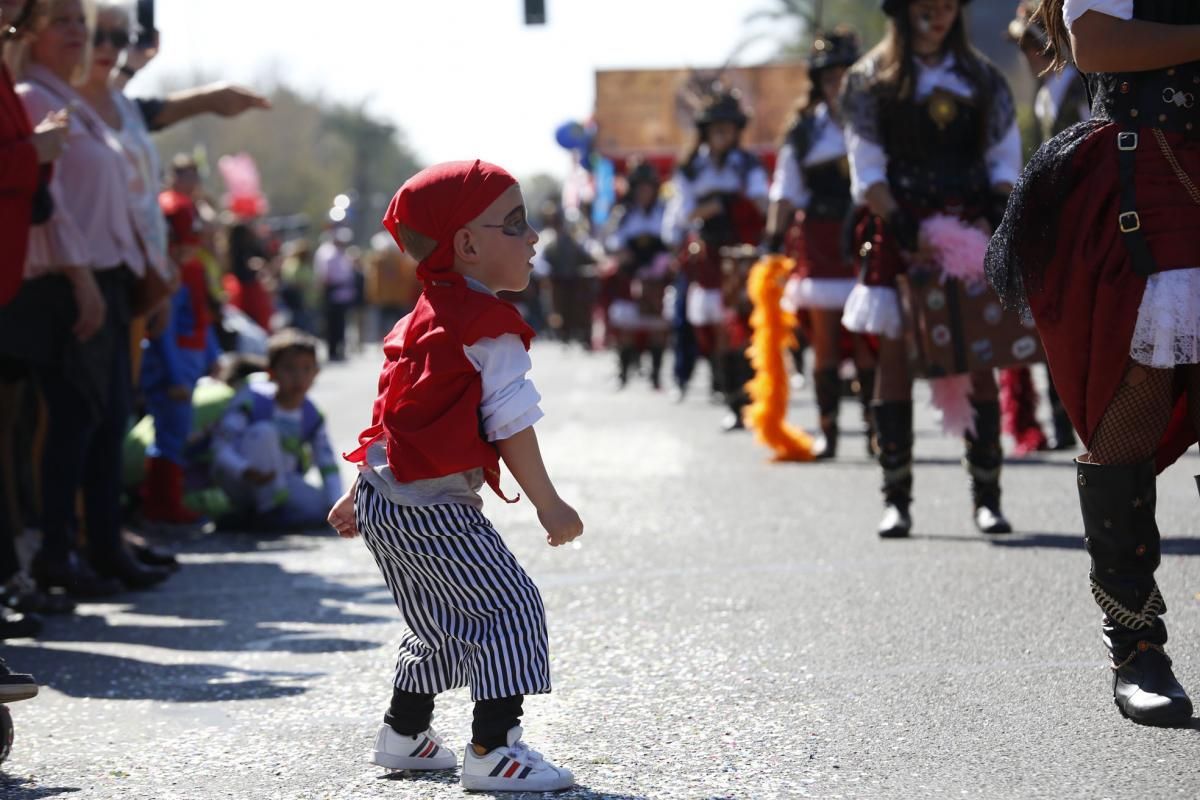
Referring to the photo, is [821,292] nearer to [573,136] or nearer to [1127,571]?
[1127,571]

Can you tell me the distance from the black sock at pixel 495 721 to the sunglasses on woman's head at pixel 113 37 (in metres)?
3.80

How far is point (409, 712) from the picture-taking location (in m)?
4.23

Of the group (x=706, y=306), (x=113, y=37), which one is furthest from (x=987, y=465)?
(x=706, y=306)

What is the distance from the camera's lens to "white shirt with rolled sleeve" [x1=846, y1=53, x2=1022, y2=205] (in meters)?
7.41

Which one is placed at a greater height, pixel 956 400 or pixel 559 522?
pixel 559 522

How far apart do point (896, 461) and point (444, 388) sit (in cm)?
391

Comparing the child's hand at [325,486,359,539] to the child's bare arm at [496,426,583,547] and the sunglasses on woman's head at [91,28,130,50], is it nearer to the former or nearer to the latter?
the child's bare arm at [496,426,583,547]

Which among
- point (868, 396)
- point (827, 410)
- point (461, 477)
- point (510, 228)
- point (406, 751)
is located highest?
point (510, 228)

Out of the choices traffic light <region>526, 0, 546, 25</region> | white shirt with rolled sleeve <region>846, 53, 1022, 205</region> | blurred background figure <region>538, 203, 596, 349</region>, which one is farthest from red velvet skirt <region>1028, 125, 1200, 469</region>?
blurred background figure <region>538, 203, 596, 349</region>

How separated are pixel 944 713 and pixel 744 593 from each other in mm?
1935

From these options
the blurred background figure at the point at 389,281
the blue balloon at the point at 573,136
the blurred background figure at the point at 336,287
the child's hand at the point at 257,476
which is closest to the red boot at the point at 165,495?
the child's hand at the point at 257,476

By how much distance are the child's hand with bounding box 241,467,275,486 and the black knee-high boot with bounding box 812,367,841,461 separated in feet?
10.8

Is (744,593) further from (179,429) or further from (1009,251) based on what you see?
(179,429)

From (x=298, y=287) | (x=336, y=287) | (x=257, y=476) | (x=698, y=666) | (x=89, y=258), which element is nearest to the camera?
(x=698, y=666)
